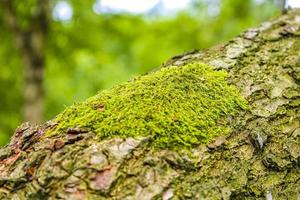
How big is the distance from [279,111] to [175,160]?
0.64 m

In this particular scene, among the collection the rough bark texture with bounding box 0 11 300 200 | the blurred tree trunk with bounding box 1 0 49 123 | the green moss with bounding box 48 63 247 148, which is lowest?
the rough bark texture with bounding box 0 11 300 200

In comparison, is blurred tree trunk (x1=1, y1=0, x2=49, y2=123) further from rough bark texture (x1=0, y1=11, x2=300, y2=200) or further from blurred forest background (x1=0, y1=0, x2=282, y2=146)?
rough bark texture (x1=0, y1=11, x2=300, y2=200)

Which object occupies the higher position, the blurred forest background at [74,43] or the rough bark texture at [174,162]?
the blurred forest background at [74,43]

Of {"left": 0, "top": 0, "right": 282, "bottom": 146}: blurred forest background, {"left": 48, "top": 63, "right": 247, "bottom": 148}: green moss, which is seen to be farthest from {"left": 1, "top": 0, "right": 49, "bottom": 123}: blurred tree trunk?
{"left": 48, "top": 63, "right": 247, "bottom": 148}: green moss

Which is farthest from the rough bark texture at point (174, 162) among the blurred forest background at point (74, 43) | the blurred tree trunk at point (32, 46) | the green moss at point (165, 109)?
the blurred tree trunk at point (32, 46)

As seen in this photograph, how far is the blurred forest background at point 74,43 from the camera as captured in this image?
9.83m

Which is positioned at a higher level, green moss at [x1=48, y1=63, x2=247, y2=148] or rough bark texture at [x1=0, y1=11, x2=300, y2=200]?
green moss at [x1=48, y1=63, x2=247, y2=148]

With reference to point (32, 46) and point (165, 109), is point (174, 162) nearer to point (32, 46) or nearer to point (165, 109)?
point (165, 109)

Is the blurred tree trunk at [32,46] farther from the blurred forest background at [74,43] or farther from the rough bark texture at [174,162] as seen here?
the rough bark texture at [174,162]

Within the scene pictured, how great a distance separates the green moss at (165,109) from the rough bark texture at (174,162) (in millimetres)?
43

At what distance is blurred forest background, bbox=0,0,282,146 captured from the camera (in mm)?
9828

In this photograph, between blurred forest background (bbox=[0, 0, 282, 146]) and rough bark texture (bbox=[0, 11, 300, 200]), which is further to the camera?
blurred forest background (bbox=[0, 0, 282, 146])

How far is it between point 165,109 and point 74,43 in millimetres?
10094

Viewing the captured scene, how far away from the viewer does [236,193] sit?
1.85 meters
